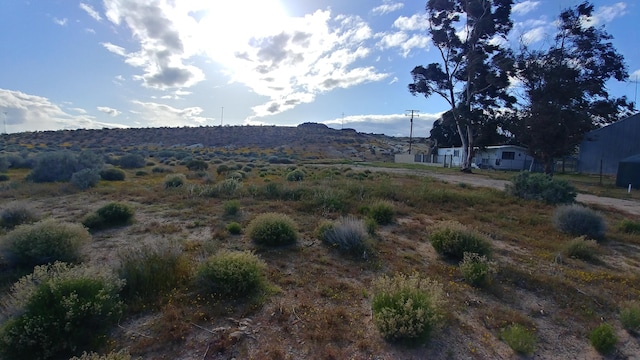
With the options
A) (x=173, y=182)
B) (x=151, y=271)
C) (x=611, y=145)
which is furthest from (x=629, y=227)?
(x=611, y=145)

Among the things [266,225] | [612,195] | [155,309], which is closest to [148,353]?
[155,309]

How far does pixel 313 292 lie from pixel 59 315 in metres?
2.90

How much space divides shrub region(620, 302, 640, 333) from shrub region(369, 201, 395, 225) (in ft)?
17.2

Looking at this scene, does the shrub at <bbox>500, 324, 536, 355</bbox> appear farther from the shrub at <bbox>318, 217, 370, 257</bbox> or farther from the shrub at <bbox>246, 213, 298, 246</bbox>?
the shrub at <bbox>246, 213, 298, 246</bbox>

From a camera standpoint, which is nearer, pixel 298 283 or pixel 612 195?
pixel 298 283

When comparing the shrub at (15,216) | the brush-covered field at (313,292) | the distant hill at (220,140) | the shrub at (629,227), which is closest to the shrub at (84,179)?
the shrub at (15,216)

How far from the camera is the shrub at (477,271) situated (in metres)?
5.05

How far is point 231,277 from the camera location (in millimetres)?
4438

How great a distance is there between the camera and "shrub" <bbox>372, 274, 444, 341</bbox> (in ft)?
11.5

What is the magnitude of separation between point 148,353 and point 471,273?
4.51 m

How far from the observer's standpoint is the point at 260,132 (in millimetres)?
90625

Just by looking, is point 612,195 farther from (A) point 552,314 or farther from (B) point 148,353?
(B) point 148,353

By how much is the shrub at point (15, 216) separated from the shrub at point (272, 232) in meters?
5.53

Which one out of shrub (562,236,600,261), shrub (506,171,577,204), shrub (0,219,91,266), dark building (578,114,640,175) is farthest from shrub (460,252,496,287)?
dark building (578,114,640,175)
